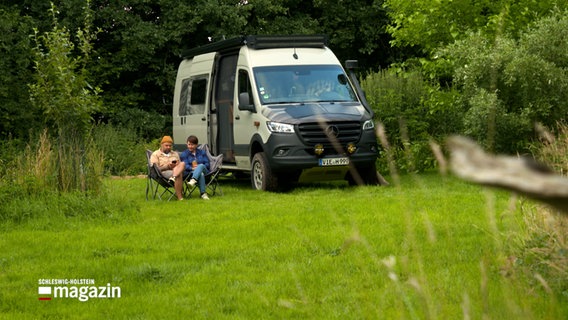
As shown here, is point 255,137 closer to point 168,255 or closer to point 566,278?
point 168,255

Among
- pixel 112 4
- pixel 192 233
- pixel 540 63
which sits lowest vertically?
pixel 192 233

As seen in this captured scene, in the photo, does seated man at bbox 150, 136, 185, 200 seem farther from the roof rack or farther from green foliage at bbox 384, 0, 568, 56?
green foliage at bbox 384, 0, 568, 56

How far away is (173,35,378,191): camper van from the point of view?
580 inches

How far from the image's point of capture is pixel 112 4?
97.2 ft

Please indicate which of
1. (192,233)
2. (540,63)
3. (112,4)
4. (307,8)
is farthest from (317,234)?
(307,8)

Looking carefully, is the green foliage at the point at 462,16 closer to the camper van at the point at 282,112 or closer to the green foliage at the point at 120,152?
the camper van at the point at 282,112

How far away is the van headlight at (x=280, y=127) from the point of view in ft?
48.3

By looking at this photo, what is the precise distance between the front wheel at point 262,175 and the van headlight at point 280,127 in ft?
2.07

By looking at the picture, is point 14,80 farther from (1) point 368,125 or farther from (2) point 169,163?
(1) point 368,125

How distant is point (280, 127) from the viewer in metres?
14.8

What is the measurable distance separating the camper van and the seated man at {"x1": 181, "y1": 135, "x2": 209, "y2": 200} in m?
1.13

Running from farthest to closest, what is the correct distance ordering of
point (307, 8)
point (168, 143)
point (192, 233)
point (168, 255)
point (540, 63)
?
point (307, 8)
point (540, 63)
point (168, 143)
point (192, 233)
point (168, 255)

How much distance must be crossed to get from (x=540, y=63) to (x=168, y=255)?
9260 millimetres

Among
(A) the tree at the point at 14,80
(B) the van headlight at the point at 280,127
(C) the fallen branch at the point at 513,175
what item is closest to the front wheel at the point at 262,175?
(B) the van headlight at the point at 280,127
